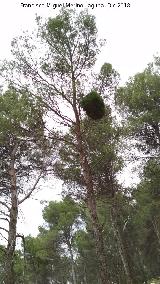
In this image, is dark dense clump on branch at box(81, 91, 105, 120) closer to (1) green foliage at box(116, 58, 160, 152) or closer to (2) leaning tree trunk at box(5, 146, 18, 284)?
(2) leaning tree trunk at box(5, 146, 18, 284)

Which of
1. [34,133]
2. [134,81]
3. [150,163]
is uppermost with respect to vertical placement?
[134,81]

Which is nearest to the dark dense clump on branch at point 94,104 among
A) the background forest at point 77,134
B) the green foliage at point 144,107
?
the background forest at point 77,134

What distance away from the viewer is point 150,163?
20859mm

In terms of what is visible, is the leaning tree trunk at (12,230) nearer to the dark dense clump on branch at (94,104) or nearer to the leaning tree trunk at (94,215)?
the leaning tree trunk at (94,215)

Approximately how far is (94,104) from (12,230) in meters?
6.04

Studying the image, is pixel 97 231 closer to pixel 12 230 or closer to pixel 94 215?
pixel 94 215

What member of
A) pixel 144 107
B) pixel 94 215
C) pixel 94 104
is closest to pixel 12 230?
pixel 94 215

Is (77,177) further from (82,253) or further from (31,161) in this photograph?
(82,253)

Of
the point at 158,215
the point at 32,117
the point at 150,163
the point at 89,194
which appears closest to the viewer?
the point at 89,194

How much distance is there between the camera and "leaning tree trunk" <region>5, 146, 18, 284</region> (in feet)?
38.4

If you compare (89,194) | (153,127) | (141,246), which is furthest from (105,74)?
(141,246)

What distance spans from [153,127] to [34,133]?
9.98 meters

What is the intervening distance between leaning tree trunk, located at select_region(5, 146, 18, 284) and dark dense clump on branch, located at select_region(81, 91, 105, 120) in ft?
14.6

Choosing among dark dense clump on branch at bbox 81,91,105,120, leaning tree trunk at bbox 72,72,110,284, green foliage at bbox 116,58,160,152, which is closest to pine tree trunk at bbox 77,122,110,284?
leaning tree trunk at bbox 72,72,110,284
